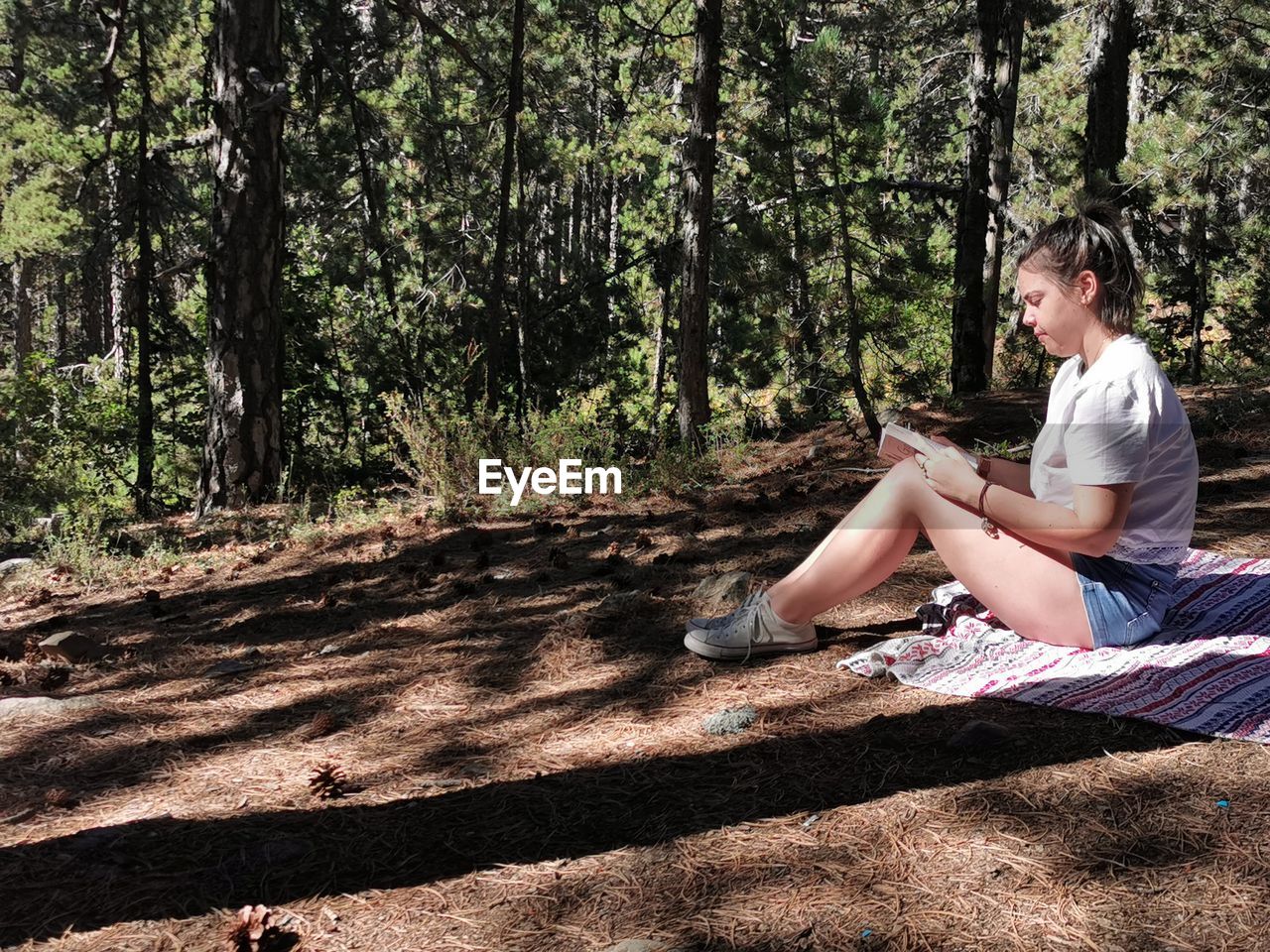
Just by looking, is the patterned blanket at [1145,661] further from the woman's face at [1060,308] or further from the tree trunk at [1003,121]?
the tree trunk at [1003,121]

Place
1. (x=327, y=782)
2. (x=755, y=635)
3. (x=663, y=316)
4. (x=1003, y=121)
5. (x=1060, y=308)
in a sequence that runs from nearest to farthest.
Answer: (x=327, y=782)
(x=1060, y=308)
(x=755, y=635)
(x=1003, y=121)
(x=663, y=316)

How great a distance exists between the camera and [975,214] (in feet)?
30.7

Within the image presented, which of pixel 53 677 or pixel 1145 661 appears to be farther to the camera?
pixel 53 677

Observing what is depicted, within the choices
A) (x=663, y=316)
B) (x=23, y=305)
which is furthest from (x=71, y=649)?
(x=23, y=305)

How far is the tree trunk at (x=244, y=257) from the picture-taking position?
705 cm

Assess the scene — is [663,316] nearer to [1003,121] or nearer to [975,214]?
[1003,121]

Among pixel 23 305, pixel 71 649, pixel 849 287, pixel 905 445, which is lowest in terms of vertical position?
pixel 71 649

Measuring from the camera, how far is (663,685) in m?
3.17

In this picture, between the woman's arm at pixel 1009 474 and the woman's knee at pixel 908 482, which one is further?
the woman's arm at pixel 1009 474

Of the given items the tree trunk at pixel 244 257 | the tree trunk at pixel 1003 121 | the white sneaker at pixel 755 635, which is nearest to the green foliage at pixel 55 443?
the tree trunk at pixel 244 257

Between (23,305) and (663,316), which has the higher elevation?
(23,305)

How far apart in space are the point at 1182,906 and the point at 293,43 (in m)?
11.1

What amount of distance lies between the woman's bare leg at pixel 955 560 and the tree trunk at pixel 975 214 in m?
7.17

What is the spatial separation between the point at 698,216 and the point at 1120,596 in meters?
6.81
